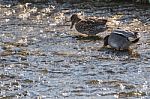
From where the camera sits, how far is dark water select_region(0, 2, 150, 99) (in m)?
12.6

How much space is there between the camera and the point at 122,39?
54.6ft

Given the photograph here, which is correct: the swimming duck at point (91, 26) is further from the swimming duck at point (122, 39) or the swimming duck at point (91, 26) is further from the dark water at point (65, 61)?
the swimming duck at point (122, 39)

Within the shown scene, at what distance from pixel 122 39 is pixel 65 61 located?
7.16ft

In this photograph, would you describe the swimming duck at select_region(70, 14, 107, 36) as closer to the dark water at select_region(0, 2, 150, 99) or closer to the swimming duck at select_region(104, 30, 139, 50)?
the dark water at select_region(0, 2, 150, 99)

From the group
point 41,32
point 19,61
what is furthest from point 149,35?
point 19,61

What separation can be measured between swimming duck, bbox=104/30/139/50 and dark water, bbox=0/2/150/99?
0.75 ft

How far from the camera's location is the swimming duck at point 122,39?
54.4ft

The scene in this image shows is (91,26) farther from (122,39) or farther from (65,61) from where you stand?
(65,61)

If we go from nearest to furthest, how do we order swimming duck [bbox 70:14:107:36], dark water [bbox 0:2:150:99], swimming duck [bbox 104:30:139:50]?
dark water [bbox 0:2:150:99] → swimming duck [bbox 104:30:139:50] → swimming duck [bbox 70:14:107:36]

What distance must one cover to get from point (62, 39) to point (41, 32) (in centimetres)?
159

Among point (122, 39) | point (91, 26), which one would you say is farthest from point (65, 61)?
point (91, 26)

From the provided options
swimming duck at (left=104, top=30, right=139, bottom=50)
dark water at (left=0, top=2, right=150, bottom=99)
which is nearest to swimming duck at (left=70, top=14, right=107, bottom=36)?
dark water at (left=0, top=2, right=150, bottom=99)

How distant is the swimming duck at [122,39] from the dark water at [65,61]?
9.0 inches

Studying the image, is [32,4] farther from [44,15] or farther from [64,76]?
[64,76]
